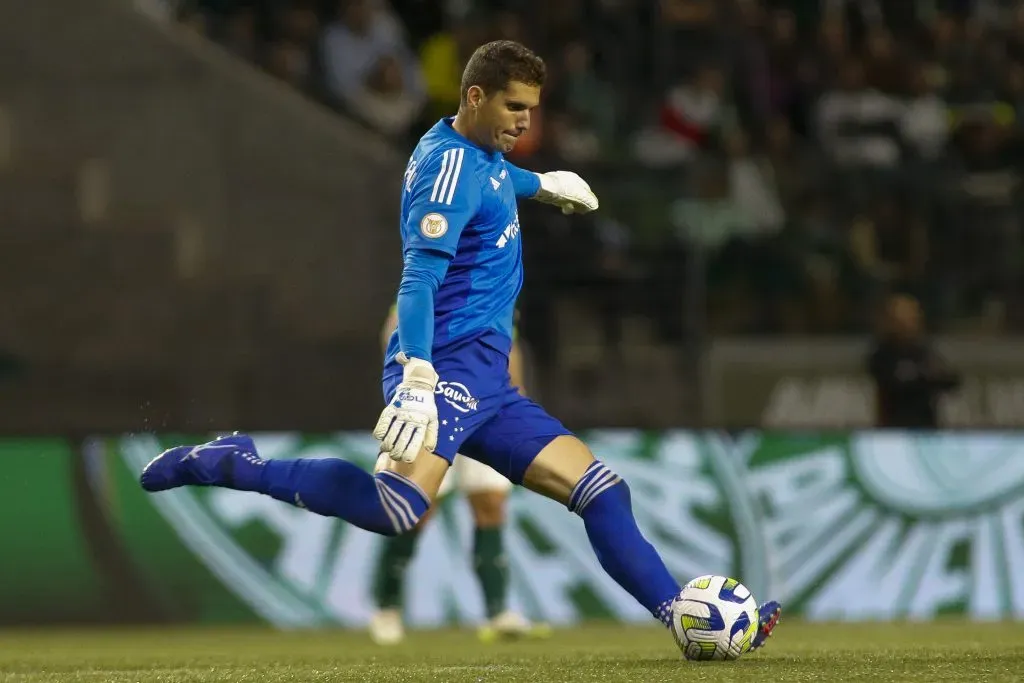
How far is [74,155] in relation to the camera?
12.0 m

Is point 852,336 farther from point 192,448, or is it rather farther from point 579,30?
point 192,448

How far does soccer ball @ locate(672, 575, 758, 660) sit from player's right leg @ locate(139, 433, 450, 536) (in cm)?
90

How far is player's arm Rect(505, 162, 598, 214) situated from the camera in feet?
20.2

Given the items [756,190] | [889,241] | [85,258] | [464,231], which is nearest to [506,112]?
[464,231]

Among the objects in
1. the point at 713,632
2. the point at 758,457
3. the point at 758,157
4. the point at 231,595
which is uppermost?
the point at 758,157

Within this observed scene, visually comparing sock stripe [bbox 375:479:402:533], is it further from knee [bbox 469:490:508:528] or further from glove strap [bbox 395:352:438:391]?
knee [bbox 469:490:508:528]

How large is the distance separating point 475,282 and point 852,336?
646 cm

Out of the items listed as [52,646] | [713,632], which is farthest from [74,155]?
[713,632]

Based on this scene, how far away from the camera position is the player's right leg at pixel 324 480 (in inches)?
221

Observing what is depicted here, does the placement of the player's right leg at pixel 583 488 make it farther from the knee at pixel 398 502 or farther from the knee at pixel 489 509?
the knee at pixel 489 509

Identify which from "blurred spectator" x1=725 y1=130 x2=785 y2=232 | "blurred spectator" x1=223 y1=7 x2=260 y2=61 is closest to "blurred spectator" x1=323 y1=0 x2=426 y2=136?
"blurred spectator" x1=223 y1=7 x2=260 y2=61

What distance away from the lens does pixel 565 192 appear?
640cm

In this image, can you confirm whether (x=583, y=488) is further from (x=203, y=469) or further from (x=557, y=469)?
(x=203, y=469)

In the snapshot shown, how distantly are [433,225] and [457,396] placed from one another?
569 mm
